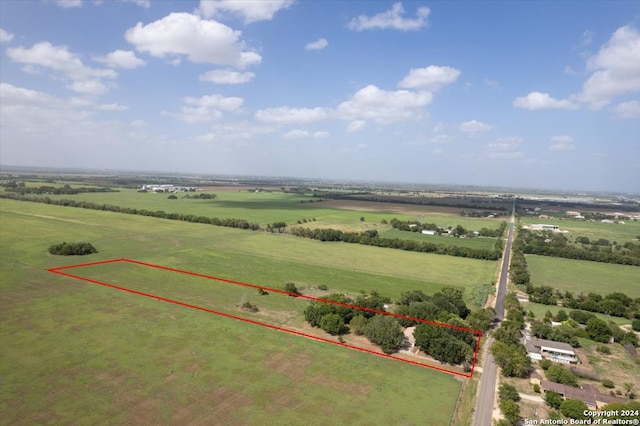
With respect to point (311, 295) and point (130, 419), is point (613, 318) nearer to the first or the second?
point (311, 295)

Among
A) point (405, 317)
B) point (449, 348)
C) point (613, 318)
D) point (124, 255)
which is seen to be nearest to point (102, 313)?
point (124, 255)

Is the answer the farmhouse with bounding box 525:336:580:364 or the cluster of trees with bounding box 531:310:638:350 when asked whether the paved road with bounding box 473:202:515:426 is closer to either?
the farmhouse with bounding box 525:336:580:364

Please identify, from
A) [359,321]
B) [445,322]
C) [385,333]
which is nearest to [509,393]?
[445,322]

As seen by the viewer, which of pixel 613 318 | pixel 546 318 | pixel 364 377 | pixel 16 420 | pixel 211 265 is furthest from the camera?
pixel 211 265

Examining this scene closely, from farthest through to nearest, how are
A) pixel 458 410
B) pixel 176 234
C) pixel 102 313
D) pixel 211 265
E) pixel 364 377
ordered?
1. pixel 176 234
2. pixel 211 265
3. pixel 102 313
4. pixel 364 377
5. pixel 458 410

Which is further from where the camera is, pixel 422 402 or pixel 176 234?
pixel 176 234

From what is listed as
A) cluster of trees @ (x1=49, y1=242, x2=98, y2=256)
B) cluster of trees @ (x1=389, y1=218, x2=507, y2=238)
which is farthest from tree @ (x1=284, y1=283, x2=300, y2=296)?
cluster of trees @ (x1=389, y1=218, x2=507, y2=238)

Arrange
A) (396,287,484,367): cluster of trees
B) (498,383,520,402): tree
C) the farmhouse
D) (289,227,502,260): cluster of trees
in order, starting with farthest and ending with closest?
(289,227,502,260): cluster of trees → the farmhouse → (396,287,484,367): cluster of trees → (498,383,520,402): tree
